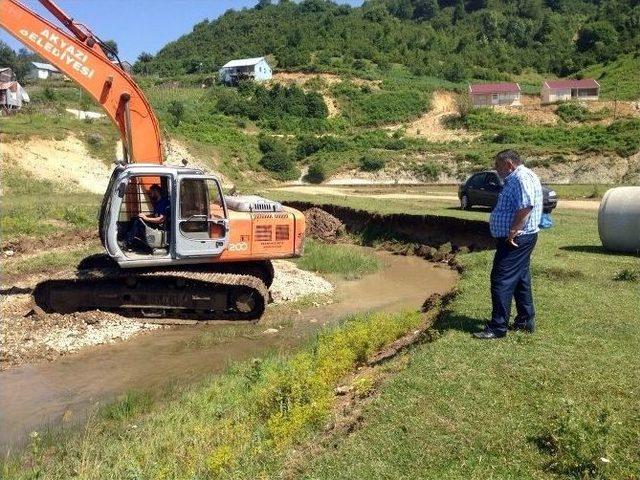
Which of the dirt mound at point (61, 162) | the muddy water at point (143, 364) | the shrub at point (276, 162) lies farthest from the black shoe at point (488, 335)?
the shrub at point (276, 162)

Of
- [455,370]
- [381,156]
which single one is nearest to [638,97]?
[381,156]

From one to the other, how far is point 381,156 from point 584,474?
46236 millimetres

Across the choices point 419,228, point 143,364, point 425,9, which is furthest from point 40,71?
point 143,364

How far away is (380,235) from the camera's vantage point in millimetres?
20969

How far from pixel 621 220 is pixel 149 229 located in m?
9.22

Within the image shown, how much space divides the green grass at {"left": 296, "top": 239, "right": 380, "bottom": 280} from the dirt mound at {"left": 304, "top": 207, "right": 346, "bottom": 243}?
305cm

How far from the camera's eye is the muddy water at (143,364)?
25.4 ft

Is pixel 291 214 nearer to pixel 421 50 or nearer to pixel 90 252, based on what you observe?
pixel 90 252

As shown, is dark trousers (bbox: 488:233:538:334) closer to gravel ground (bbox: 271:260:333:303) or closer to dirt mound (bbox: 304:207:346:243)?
gravel ground (bbox: 271:260:333:303)

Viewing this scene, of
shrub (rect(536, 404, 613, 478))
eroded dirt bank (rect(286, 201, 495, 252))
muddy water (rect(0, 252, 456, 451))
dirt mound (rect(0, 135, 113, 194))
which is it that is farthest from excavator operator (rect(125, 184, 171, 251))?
dirt mound (rect(0, 135, 113, 194))

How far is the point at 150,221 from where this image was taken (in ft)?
36.9

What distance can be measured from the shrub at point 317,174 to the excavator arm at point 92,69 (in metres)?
36.0

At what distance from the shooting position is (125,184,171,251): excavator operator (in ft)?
36.9

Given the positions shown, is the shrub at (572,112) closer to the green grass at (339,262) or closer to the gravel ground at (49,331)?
the green grass at (339,262)
